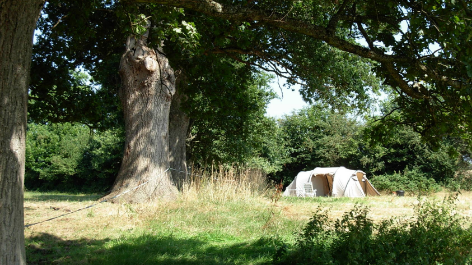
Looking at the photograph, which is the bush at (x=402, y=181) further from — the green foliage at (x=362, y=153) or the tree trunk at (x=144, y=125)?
the tree trunk at (x=144, y=125)

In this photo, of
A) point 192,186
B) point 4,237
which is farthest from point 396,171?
point 4,237

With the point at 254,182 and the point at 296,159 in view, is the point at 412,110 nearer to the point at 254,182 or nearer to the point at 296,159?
the point at 254,182

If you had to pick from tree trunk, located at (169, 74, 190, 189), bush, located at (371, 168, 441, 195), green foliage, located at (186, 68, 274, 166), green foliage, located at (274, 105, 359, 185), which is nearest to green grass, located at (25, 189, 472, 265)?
tree trunk, located at (169, 74, 190, 189)

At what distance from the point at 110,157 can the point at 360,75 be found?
15772mm

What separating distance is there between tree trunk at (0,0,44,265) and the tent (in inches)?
718

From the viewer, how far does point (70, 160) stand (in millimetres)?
24453

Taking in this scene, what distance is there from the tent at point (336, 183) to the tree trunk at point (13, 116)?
59.8 feet

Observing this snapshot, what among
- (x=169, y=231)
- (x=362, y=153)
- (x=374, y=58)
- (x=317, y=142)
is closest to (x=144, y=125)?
(x=169, y=231)

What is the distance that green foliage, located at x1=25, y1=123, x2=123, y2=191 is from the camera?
23328 millimetres

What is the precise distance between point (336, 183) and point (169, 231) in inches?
661

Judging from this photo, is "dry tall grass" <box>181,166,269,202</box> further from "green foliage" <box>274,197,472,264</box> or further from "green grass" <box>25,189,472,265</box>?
"green foliage" <box>274,197,472,264</box>

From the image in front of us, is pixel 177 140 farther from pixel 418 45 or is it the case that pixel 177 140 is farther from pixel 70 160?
pixel 70 160

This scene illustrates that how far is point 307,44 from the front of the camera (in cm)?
1022

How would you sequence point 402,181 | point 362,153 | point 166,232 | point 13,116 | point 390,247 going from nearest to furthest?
point 13,116 → point 390,247 → point 166,232 → point 402,181 → point 362,153
